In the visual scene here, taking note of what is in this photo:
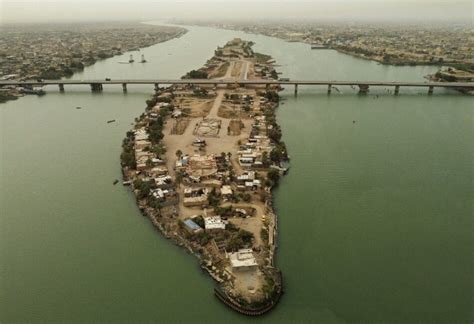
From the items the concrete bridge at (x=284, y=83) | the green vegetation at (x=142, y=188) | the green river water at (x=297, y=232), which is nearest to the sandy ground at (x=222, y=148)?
the green river water at (x=297, y=232)

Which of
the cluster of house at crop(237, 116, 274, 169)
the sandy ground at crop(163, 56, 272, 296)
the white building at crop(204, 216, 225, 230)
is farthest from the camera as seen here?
the cluster of house at crop(237, 116, 274, 169)

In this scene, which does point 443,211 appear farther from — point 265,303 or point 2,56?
point 2,56

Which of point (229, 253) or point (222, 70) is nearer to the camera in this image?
point (229, 253)

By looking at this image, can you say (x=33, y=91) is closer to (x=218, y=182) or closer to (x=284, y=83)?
(x=284, y=83)

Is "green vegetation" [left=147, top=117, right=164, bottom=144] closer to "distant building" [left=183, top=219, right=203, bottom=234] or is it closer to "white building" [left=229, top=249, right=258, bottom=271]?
"distant building" [left=183, top=219, right=203, bottom=234]

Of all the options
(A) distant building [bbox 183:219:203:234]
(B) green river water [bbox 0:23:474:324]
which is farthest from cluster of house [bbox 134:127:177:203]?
(A) distant building [bbox 183:219:203:234]

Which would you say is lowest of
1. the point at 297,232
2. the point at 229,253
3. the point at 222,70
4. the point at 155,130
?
the point at 297,232

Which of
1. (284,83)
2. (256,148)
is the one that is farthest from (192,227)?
(284,83)
